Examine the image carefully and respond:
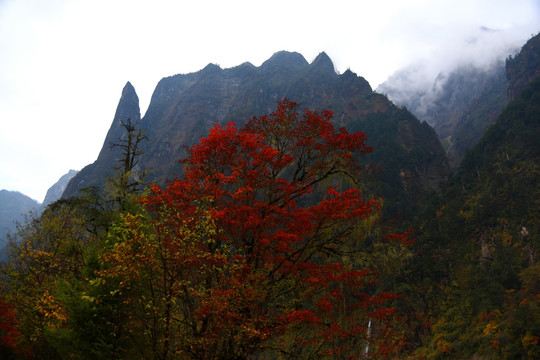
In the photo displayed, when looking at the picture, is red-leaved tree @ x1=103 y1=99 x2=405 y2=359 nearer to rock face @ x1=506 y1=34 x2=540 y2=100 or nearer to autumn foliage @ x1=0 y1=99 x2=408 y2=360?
autumn foliage @ x1=0 y1=99 x2=408 y2=360

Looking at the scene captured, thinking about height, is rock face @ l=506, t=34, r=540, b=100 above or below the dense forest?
above

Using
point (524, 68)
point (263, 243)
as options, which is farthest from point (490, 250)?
point (524, 68)

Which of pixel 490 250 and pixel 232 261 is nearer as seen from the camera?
pixel 232 261

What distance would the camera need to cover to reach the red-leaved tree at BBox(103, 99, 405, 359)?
794 cm

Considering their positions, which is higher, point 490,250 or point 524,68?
point 524,68

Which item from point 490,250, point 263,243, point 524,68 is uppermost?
point 524,68

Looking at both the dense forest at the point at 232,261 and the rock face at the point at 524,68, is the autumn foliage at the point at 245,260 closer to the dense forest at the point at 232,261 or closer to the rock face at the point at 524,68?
the dense forest at the point at 232,261

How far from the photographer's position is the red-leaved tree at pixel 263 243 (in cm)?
794

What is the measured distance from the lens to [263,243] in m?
8.90

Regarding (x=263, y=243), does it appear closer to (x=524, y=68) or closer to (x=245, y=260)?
(x=245, y=260)

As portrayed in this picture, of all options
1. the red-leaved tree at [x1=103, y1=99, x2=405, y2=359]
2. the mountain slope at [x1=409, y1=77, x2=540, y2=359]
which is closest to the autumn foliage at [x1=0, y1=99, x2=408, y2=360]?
the red-leaved tree at [x1=103, y1=99, x2=405, y2=359]

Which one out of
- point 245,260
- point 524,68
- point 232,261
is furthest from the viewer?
point 524,68

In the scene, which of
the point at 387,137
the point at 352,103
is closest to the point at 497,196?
the point at 387,137

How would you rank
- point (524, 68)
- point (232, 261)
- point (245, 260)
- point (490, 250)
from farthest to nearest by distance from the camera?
point (524, 68) < point (490, 250) < point (232, 261) < point (245, 260)
